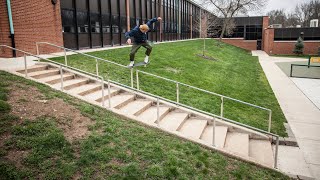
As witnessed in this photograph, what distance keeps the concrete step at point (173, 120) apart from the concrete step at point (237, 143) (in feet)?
4.94

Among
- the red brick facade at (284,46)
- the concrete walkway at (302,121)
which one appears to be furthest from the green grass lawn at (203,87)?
the red brick facade at (284,46)

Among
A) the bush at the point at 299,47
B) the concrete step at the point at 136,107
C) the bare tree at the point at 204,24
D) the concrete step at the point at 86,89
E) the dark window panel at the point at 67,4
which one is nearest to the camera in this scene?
the concrete step at the point at 136,107

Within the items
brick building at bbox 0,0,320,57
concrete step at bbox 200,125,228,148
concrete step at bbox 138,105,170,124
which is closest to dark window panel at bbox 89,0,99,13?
brick building at bbox 0,0,320,57

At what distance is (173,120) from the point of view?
845cm

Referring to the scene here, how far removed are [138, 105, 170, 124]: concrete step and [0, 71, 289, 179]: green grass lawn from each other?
2.24 feet

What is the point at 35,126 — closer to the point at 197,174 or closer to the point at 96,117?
the point at 96,117

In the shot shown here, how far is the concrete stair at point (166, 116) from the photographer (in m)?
7.78

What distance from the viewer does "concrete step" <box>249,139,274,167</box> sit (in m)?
7.48

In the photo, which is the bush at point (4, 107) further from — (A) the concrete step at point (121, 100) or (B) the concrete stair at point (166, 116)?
(A) the concrete step at point (121, 100)

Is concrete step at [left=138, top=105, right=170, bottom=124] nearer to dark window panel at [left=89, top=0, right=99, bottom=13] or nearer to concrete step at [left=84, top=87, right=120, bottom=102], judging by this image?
concrete step at [left=84, top=87, right=120, bottom=102]

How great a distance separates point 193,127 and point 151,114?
1.36m

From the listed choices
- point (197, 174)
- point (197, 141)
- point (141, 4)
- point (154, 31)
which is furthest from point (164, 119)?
point (154, 31)

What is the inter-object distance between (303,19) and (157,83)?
295 feet

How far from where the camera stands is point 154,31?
3145 cm
